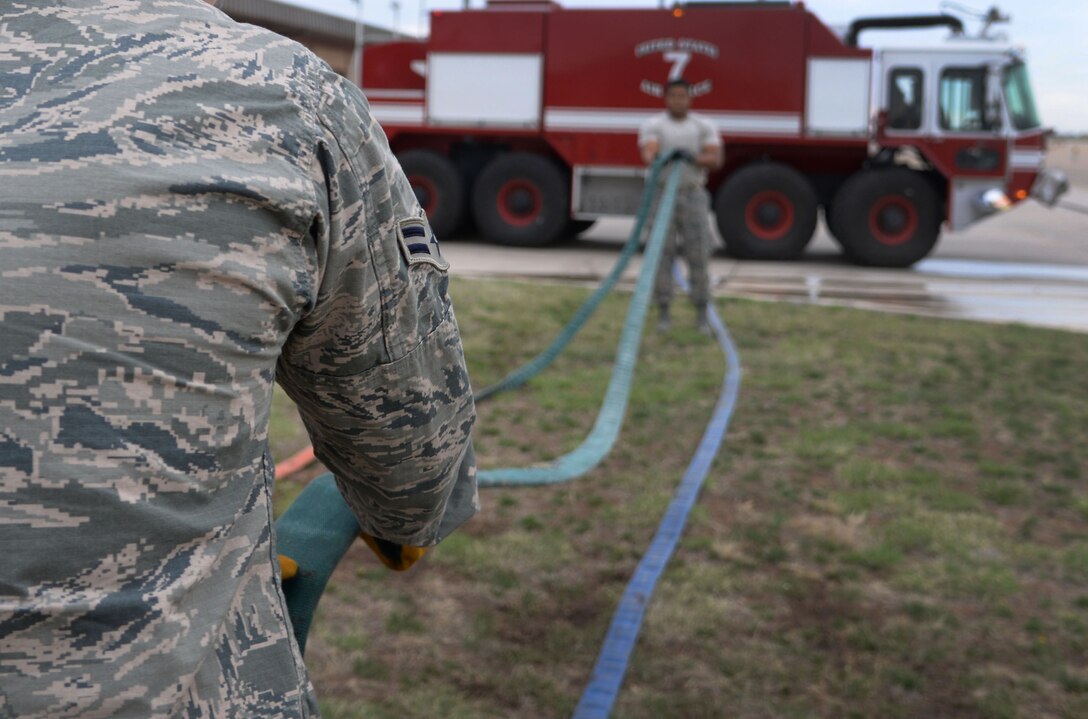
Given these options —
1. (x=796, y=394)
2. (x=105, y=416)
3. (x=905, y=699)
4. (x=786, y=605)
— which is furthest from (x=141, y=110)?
(x=796, y=394)

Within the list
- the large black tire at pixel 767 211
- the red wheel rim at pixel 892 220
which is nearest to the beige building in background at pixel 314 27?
the large black tire at pixel 767 211

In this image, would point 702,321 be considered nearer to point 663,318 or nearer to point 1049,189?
point 663,318

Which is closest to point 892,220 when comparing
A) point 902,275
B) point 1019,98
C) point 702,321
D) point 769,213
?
point 902,275

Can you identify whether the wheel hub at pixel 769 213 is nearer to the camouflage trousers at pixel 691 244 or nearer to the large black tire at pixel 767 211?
the large black tire at pixel 767 211

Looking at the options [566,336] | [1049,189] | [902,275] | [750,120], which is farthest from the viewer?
[1049,189]

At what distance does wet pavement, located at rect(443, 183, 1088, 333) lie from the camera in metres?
10.3

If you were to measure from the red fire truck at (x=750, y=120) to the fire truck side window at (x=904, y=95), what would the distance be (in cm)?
2

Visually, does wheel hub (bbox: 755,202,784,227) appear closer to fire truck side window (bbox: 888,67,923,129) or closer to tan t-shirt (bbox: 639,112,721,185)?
fire truck side window (bbox: 888,67,923,129)

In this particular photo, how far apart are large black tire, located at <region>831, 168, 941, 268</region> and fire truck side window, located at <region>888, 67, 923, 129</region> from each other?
1.76ft

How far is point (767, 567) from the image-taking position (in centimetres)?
405

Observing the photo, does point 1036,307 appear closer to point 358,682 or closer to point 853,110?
point 853,110

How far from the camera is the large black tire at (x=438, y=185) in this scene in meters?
14.1

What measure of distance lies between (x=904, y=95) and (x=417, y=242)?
12.9 metres

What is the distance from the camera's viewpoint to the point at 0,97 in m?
0.92
